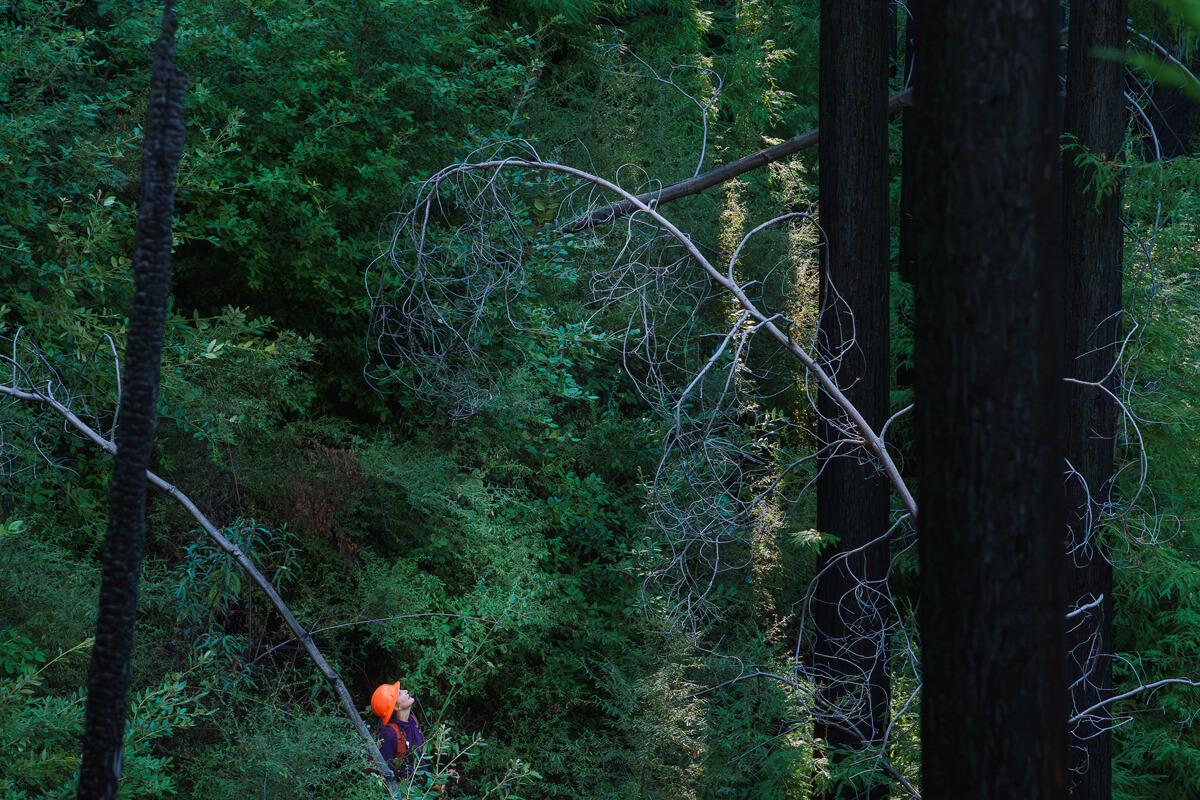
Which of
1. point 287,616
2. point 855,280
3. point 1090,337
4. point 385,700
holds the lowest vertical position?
point 385,700

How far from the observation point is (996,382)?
2.13 meters

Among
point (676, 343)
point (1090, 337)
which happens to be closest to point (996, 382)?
point (1090, 337)

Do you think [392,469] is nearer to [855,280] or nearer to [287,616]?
[287,616]

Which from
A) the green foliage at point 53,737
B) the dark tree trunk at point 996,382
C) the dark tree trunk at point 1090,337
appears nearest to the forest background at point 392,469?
the green foliage at point 53,737

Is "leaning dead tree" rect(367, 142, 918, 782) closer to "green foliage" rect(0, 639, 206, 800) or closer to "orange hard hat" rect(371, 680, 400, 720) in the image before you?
"orange hard hat" rect(371, 680, 400, 720)

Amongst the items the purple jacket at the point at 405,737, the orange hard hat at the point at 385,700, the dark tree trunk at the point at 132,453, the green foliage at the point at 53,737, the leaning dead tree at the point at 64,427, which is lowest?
the purple jacket at the point at 405,737

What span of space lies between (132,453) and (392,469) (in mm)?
4807

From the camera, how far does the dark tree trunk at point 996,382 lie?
208cm

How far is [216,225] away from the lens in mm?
6266

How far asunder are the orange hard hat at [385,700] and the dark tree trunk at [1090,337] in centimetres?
424

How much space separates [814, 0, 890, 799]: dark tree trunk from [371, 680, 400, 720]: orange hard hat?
9.24 ft

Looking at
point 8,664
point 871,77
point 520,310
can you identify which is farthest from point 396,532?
point 871,77

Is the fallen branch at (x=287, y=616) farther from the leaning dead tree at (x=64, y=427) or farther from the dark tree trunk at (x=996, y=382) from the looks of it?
the dark tree trunk at (x=996, y=382)

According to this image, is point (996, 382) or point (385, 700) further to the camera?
point (385, 700)
